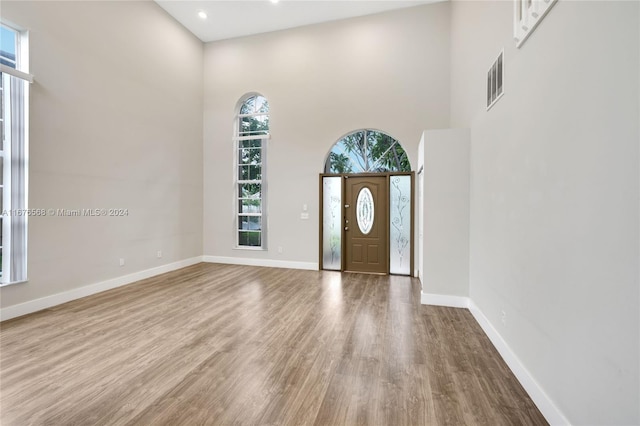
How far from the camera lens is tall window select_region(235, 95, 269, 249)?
6.97 metres

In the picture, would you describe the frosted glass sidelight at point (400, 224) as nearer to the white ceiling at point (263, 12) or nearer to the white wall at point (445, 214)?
the white wall at point (445, 214)

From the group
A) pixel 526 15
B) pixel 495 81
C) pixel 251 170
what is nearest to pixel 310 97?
pixel 251 170

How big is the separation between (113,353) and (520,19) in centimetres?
459

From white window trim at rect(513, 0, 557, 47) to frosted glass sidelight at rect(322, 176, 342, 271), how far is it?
4.25m

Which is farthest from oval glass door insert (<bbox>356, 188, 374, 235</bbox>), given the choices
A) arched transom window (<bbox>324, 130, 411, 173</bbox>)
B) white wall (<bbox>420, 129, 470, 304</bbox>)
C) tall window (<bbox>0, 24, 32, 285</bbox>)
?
tall window (<bbox>0, 24, 32, 285</bbox>)

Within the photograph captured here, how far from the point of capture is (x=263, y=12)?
6145 mm

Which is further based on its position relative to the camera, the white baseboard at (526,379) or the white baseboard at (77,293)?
the white baseboard at (77,293)

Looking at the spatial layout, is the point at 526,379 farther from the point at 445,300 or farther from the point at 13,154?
the point at 13,154

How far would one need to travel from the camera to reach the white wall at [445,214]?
4.03 metres

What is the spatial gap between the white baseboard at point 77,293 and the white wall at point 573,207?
18.0 ft

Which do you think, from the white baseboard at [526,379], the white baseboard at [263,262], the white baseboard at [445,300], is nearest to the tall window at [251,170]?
the white baseboard at [263,262]

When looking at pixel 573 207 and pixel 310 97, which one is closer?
pixel 573 207

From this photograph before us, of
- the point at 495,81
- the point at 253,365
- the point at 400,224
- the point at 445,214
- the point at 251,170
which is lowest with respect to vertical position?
the point at 253,365

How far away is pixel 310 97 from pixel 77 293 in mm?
5542
